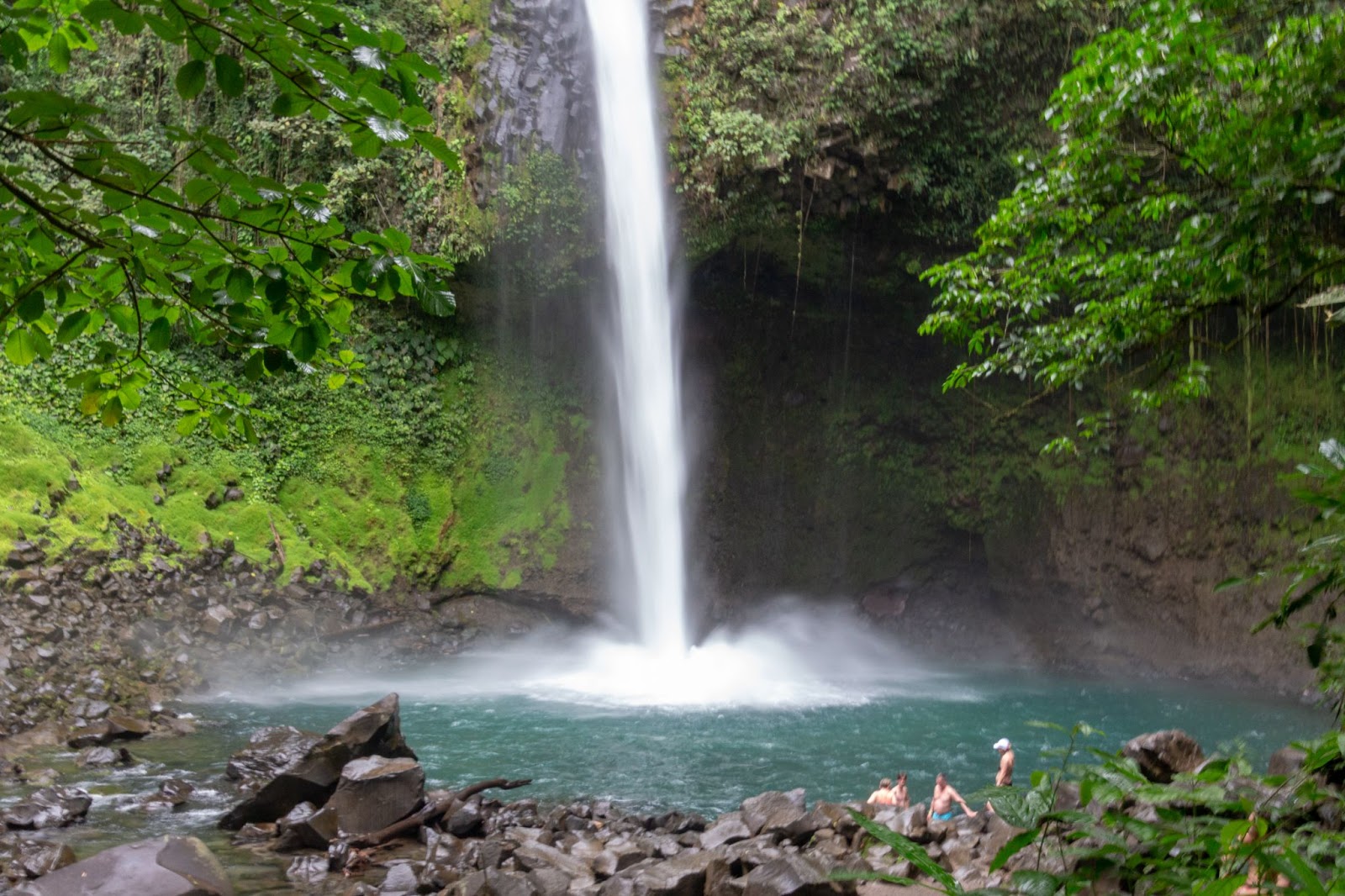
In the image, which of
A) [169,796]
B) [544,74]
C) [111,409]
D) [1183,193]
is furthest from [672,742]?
[544,74]

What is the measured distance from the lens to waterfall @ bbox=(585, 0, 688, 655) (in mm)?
16578

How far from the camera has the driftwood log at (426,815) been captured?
22.1ft

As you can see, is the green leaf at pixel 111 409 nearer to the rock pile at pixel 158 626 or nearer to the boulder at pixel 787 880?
the boulder at pixel 787 880

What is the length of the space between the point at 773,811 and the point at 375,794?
2980mm

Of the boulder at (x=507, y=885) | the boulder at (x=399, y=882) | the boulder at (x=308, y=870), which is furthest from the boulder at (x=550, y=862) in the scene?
the boulder at (x=308, y=870)

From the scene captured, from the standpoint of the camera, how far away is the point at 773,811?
6973 mm

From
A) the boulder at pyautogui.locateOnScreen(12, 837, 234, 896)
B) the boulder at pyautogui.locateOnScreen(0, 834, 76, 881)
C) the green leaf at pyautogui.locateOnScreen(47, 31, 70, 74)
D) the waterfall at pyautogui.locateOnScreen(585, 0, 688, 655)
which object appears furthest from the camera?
the waterfall at pyautogui.locateOnScreen(585, 0, 688, 655)

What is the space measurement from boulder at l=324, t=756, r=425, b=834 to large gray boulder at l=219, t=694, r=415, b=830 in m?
0.20

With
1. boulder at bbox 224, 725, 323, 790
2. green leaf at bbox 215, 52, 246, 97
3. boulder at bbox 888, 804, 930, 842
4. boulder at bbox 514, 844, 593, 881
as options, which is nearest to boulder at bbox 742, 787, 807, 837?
boulder at bbox 888, 804, 930, 842

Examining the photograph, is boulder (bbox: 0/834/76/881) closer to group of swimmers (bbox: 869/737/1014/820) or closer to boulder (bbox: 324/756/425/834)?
boulder (bbox: 324/756/425/834)

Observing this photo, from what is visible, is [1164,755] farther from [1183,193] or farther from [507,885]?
[507,885]

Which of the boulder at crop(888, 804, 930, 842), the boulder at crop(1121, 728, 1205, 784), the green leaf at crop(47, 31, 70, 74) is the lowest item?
the boulder at crop(888, 804, 930, 842)

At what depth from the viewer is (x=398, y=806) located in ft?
23.2

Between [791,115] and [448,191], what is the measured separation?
5.96m
